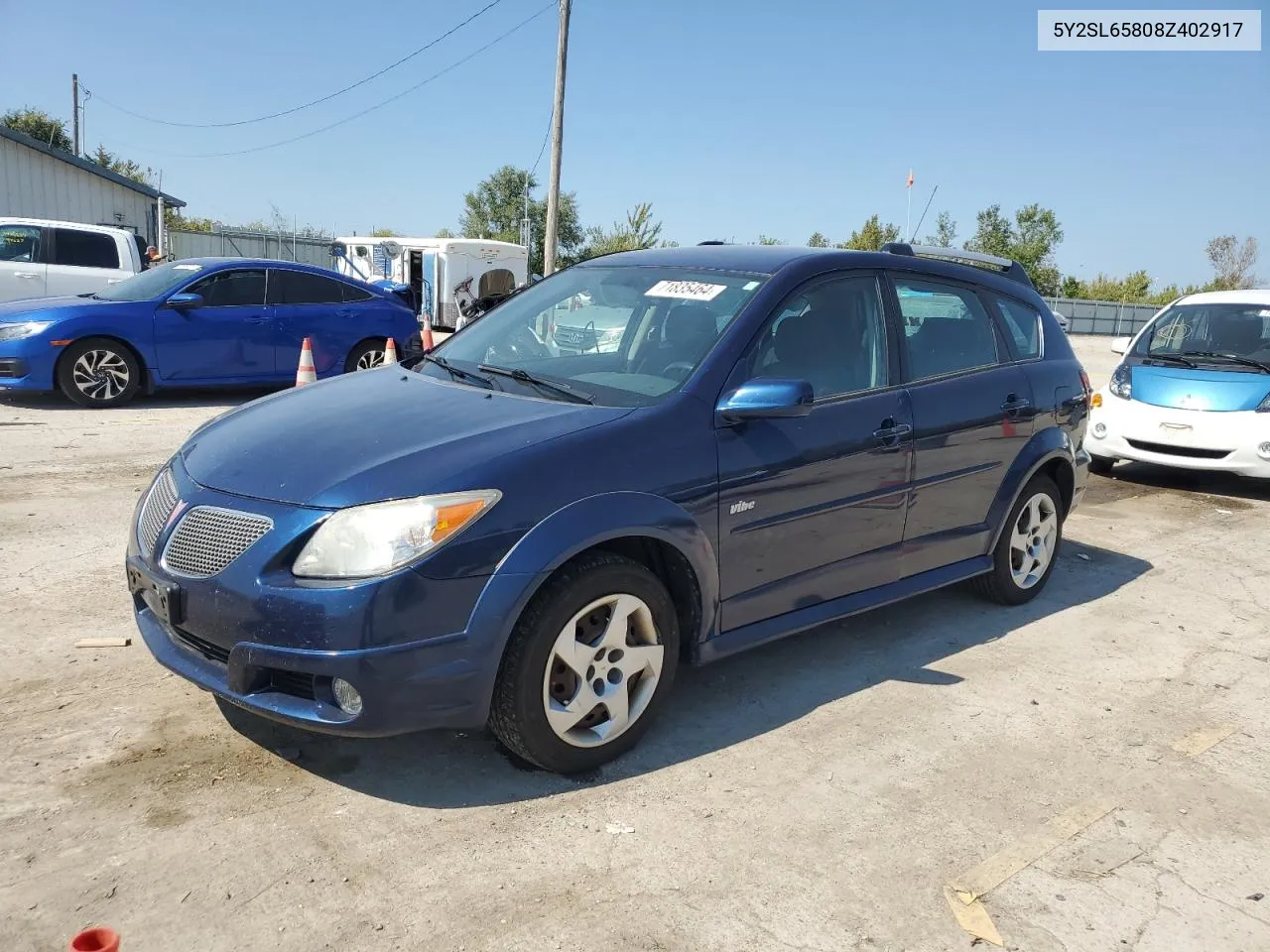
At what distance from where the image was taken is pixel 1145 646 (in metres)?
4.90

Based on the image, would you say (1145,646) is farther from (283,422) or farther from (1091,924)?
(283,422)

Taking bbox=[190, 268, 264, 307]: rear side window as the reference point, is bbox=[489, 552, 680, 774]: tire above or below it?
below

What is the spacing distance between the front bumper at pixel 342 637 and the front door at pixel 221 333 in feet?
25.7

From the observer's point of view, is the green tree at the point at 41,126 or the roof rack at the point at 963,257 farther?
the green tree at the point at 41,126

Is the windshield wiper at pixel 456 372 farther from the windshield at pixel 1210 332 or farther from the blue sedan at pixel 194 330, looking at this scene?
the windshield at pixel 1210 332

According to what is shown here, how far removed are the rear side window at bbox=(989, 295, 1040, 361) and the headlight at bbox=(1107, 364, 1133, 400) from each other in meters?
4.17

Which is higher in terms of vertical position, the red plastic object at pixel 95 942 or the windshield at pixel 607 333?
the windshield at pixel 607 333

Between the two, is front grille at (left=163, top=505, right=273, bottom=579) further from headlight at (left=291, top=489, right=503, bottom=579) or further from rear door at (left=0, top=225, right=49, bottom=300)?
rear door at (left=0, top=225, right=49, bottom=300)

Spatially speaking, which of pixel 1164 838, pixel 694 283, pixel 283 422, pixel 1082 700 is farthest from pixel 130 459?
pixel 1164 838

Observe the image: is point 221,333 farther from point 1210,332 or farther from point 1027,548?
point 1210,332

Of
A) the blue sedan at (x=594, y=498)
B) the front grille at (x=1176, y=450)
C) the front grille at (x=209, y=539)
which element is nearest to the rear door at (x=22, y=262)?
the blue sedan at (x=594, y=498)

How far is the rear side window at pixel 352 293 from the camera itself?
11375 mm

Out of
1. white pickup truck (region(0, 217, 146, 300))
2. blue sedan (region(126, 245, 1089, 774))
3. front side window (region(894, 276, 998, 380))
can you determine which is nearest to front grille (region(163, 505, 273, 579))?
blue sedan (region(126, 245, 1089, 774))

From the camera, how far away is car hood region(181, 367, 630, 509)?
9.87 feet
